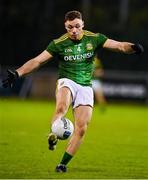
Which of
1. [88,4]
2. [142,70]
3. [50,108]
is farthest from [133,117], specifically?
[88,4]

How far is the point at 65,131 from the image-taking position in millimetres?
11625

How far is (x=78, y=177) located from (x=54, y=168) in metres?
1.14

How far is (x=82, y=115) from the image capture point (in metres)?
12.1

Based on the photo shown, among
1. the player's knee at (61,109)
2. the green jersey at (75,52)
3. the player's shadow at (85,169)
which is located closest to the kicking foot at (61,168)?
the player's shadow at (85,169)

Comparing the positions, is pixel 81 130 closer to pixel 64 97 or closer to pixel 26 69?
pixel 64 97

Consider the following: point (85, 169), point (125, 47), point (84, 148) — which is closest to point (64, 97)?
point (125, 47)

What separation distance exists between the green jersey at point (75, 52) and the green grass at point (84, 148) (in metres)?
1.45

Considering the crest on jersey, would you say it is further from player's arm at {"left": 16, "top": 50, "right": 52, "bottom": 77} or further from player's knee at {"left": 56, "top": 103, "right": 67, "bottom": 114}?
Answer: player's knee at {"left": 56, "top": 103, "right": 67, "bottom": 114}

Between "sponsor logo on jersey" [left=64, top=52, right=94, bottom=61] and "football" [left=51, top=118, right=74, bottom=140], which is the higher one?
"sponsor logo on jersey" [left=64, top=52, right=94, bottom=61]

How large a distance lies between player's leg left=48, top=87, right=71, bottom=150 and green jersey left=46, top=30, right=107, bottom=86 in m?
0.29

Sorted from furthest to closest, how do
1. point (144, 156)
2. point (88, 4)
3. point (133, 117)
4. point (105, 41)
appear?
point (88, 4), point (133, 117), point (144, 156), point (105, 41)

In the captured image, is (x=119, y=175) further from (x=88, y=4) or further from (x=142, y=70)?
A: (x=88, y=4)

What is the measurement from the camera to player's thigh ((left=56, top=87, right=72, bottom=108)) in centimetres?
1205

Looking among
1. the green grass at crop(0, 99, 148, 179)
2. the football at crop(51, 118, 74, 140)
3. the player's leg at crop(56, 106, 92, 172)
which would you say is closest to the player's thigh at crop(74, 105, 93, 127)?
the player's leg at crop(56, 106, 92, 172)
